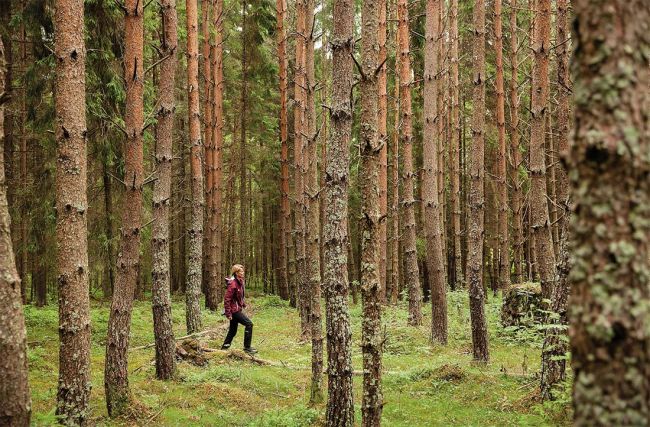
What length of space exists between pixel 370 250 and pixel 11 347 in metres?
3.54

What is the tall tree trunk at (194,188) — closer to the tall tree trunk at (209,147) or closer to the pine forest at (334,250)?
the pine forest at (334,250)

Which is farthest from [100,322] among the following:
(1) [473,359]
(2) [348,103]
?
(2) [348,103]

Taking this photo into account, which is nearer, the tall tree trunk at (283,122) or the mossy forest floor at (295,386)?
the mossy forest floor at (295,386)

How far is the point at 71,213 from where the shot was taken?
5977mm

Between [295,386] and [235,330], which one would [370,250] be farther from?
[235,330]

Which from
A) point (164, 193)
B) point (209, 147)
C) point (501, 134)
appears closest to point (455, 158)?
point (501, 134)

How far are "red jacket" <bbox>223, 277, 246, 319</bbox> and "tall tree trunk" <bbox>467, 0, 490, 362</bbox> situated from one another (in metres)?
5.59

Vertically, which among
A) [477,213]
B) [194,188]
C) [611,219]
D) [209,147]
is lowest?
[611,219]

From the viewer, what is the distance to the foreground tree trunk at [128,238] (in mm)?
7305

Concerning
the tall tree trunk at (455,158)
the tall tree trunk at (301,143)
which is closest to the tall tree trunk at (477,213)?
the tall tree trunk at (301,143)

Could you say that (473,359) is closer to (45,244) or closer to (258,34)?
(45,244)

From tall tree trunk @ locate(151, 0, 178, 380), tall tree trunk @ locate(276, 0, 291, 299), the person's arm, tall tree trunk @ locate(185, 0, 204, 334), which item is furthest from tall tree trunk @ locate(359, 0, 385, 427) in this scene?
tall tree trunk @ locate(276, 0, 291, 299)

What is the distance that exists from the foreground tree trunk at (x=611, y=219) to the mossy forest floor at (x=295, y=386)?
12.9 ft

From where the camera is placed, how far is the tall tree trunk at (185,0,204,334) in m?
14.9
